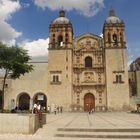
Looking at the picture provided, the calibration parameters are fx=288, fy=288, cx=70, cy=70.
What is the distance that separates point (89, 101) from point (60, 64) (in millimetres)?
8181

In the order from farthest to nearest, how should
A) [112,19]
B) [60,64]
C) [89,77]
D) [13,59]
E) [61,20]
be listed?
[112,19]
[61,20]
[89,77]
[60,64]
[13,59]

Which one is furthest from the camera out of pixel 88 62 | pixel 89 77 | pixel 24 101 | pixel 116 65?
pixel 24 101

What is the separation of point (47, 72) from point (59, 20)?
10329mm

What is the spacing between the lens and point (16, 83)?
50062mm

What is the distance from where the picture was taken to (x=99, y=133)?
14.5 m

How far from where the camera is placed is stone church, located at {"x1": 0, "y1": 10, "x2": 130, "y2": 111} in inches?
1907

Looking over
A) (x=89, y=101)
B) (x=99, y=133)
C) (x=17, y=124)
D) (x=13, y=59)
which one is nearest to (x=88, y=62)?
(x=89, y=101)

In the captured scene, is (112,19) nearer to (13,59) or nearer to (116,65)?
(116,65)

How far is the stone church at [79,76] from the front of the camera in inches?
1907

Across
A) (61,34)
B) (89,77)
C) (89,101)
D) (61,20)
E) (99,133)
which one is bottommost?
(99,133)

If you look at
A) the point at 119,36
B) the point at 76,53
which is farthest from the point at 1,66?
the point at 119,36

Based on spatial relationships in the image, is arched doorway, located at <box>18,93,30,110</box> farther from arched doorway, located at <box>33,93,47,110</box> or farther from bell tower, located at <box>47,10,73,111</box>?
bell tower, located at <box>47,10,73,111</box>

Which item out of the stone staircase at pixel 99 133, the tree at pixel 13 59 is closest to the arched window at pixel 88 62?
the tree at pixel 13 59

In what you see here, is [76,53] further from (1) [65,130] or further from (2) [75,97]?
(1) [65,130]
